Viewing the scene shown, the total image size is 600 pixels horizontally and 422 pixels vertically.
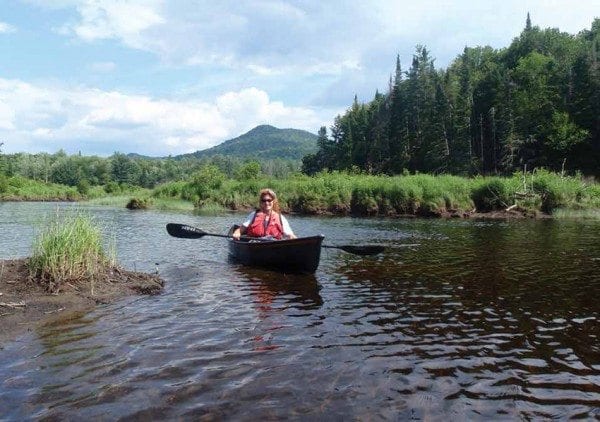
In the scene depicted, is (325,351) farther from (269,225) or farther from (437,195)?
(437,195)

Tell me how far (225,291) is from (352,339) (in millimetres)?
4019

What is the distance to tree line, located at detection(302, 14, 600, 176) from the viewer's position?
70375 mm

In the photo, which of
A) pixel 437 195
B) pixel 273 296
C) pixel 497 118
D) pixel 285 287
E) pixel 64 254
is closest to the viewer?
pixel 64 254

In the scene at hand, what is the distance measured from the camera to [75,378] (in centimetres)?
559

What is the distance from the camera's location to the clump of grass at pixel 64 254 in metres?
9.18

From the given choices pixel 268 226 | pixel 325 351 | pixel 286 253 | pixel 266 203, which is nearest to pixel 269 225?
Answer: pixel 268 226

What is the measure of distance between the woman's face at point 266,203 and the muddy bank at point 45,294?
12.4 ft

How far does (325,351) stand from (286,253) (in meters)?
5.66

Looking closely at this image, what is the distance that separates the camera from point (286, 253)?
1220 centimetres

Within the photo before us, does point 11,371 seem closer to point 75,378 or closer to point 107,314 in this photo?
point 75,378

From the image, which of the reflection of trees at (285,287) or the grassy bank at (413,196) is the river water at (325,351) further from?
the grassy bank at (413,196)

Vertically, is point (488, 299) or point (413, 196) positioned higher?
point (413, 196)

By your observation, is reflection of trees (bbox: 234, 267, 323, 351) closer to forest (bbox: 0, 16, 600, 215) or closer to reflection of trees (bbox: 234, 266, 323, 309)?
reflection of trees (bbox: 234, 266, 323, 309)

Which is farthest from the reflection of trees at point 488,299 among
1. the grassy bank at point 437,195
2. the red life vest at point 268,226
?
the grassy bank at point 437,195
